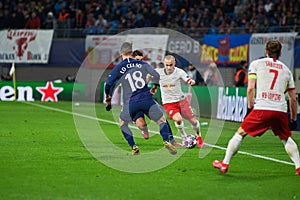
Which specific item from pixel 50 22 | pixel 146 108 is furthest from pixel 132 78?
pixel 50 22

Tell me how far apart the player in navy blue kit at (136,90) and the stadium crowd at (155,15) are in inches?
614

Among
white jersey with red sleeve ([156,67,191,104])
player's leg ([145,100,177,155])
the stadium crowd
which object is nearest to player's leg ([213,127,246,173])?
player's leg ([145,100,177,155])

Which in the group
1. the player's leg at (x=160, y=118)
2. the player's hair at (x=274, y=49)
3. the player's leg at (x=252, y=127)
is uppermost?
the player's hair at (x=274, y=49)

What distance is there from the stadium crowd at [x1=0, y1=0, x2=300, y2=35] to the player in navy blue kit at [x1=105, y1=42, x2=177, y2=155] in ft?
51.2

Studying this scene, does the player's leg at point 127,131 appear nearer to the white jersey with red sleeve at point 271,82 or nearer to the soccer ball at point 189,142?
the soccer ball at point 189,142

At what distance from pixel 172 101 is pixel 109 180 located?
652 centimetres

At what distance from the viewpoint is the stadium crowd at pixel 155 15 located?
1243 inches

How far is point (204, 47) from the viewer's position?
109 feet

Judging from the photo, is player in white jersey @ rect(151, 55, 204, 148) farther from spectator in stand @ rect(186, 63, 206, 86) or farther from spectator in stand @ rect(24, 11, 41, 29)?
spectator in stand @ rect(24, 11, 41, 29)

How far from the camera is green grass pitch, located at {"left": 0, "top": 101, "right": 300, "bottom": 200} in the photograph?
9.63 m

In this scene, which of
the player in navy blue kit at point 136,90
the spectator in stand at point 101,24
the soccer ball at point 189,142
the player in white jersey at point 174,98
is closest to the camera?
the player in navy blue kit at point 136,90

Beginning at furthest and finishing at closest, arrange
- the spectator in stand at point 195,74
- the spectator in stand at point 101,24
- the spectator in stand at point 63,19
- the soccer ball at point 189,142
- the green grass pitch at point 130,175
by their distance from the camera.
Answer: the spectator in stand at point 63,19 → the spectator in stand at point 101,24 → the spectator in stand at point 195,74 → the soccer ball at point 189,142 → the green grass pitch at point 130,175

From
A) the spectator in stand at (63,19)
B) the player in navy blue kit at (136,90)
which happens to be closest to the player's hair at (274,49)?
the player in navy blue kit at (136,90)

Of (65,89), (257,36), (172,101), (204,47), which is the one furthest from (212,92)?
(65,89)
